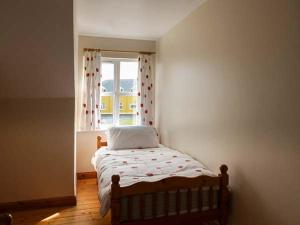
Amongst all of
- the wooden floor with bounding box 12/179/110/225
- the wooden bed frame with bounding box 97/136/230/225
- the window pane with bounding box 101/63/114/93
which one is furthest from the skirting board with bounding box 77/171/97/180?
the wooden bed frame with bounding box 97/136/230/225

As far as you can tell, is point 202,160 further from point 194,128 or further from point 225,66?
point 225,66

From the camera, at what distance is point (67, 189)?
287 centimetres

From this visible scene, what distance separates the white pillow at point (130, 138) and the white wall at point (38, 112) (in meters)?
0.74

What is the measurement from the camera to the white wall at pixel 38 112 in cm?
227

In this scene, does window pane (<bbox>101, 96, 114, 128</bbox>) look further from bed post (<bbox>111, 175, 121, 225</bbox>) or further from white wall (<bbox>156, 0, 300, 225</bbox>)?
bed post (<bbox>111, 175, 121, 225</bbox>)

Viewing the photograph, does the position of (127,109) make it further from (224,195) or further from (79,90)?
(224,195)

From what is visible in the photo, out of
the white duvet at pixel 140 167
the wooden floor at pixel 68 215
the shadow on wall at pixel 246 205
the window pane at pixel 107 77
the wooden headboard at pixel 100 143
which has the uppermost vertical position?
the window pane at pixel 107 77

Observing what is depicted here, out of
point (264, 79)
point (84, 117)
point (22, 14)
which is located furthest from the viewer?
point (84, 117)

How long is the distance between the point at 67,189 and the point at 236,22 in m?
2.44

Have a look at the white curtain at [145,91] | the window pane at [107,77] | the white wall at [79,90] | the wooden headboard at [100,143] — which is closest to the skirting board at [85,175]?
the white wall at [79,90]

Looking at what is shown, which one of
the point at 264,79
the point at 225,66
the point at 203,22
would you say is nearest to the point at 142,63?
the point at 203,22

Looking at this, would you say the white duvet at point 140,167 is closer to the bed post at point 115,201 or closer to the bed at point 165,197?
the bed at point 165,197

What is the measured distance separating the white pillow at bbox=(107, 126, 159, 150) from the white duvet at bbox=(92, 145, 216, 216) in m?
0.17

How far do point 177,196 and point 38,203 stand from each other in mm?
1637
